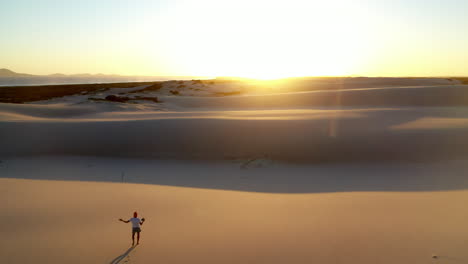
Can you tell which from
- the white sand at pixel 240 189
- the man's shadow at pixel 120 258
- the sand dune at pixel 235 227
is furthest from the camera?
the white sand at pixel 240 189

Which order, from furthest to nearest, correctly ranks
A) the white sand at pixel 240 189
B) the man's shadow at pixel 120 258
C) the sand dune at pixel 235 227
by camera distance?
the white sand at pixel 240 189
the sand dune at pixel 235 227
the man's shadow at pixel 120 258

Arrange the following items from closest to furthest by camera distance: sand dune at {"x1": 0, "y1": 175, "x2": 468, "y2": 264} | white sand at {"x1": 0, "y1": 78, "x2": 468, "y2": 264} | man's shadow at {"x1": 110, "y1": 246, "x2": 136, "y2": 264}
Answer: man's shadow at {"x1": 110, "y1": 246, "x2": 136, "y2": 264} → sand dune at {"x1": 0, "y1": 175, "x2": 468, "y2": 264} → white sand at {"x1": 0, "y1": 78, "x2": 468, "y2": 264}

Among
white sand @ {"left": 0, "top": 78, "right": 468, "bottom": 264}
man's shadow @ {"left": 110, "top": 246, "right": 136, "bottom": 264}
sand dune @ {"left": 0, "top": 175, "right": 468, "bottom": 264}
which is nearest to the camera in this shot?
man's shadow @ {"left": 110, "top": 246, "right": 136, "bottom": 264}

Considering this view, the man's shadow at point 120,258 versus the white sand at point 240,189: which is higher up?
the white sand at point 240,189

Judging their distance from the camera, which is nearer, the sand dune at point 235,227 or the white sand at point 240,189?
the sand dune at point 235,227

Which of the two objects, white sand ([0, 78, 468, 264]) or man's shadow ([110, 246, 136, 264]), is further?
white sand ([0, 78, 468, 264])

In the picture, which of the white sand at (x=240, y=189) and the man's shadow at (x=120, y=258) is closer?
the man's shadow at (x=120, y=258)

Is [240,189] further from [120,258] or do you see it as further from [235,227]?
[120,258]

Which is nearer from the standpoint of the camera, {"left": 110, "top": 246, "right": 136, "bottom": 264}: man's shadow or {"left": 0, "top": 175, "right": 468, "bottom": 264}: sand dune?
{"left": 110, "top": 246, "right": 136, "bottom": 264}: man's shadow

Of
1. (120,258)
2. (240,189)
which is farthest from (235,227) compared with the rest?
(240,189)

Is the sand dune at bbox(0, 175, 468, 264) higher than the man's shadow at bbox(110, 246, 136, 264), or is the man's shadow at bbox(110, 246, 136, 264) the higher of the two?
the sand dune at bbox(0, 175, 468, 264)

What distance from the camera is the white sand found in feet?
17.9

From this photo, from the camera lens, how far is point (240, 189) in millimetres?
9258

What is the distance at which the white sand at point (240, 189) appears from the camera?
17.9 feet
